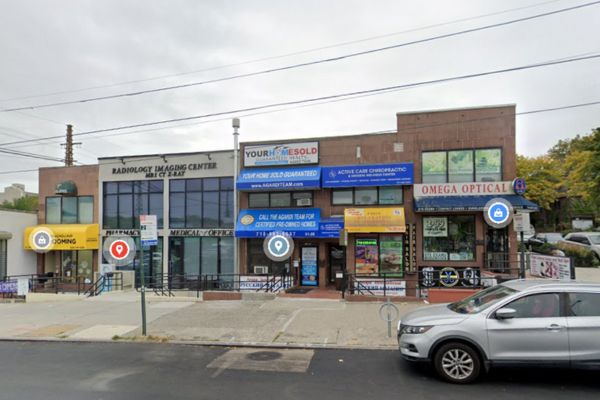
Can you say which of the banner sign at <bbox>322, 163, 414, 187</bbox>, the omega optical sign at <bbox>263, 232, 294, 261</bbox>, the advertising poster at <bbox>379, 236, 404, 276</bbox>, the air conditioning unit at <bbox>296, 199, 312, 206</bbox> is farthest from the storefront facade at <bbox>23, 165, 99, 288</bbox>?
the advertising poster at <bbox>379, 236, 404, 276</bbox>

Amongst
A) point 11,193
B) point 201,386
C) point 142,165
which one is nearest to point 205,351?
point 201,386

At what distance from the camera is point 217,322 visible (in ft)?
35.9

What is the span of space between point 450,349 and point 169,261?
17701mm

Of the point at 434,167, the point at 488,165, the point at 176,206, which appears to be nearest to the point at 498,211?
the point at 488,165

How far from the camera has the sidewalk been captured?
925cm

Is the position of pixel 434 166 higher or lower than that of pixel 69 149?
lower

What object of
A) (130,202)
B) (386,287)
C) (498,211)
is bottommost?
(386,287)

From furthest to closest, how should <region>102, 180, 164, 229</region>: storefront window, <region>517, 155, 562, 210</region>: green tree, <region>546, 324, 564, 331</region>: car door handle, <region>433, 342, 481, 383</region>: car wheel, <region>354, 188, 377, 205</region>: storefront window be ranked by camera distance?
<region>517, 155, 562, 210</region>: green tree < <region>102, 180, 164, 229</region>: storefront window < <region>354, 188, 377, 205</region>: storefront window < <region>433, 342, 481, 383</region>: car wheel < <region>546, 324, 564, 331</region>: car door handle

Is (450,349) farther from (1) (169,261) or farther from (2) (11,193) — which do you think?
(2) (11,193)

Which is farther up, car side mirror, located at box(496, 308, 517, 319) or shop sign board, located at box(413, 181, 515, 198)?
shop sign board, located at box(413, 181, 515, 198)

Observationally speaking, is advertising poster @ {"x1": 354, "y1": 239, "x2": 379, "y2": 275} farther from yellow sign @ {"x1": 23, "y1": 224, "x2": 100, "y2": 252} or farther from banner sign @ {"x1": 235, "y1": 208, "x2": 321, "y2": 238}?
yellow sign @ {"x1": 23, "y1": 224, "x2": 100, "y2": 252}

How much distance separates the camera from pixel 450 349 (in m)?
6.41

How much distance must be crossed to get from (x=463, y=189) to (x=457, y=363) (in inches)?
476

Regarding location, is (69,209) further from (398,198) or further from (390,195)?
(398,198)
